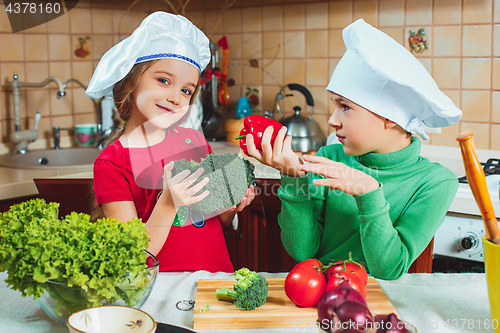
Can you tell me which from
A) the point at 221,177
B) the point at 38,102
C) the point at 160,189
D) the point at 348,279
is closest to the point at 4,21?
the point at 38,102

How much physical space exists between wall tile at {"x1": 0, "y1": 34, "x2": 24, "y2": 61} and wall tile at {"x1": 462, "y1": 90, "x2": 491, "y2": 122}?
1.83 m

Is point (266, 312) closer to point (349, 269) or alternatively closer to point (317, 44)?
point (349, 269)

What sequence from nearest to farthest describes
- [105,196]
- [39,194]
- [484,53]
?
[105,196], [39,194], [484,53]

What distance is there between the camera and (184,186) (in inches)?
32.2

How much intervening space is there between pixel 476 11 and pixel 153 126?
4.37 feet

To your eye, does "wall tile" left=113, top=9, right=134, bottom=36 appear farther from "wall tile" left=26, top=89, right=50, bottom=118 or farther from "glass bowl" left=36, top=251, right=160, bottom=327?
"glass bowl" left=36, top=251, right=160, bottom=327

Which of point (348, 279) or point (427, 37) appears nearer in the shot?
point (348, 279)

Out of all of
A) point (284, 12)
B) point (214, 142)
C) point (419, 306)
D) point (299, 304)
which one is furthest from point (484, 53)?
point (299, 304)

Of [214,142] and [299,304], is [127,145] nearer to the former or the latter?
[299,304]

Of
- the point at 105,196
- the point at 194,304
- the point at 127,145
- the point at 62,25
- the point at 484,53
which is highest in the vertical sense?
the point at 62,25

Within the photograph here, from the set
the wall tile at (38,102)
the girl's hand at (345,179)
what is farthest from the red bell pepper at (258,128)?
the wall tile at (38,102)

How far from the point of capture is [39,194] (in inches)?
60.1

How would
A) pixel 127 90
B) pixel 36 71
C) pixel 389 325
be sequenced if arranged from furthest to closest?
pixel 36 71 → pixel 127 90 → pixel 389 325

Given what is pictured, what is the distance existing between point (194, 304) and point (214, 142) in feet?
4.40
